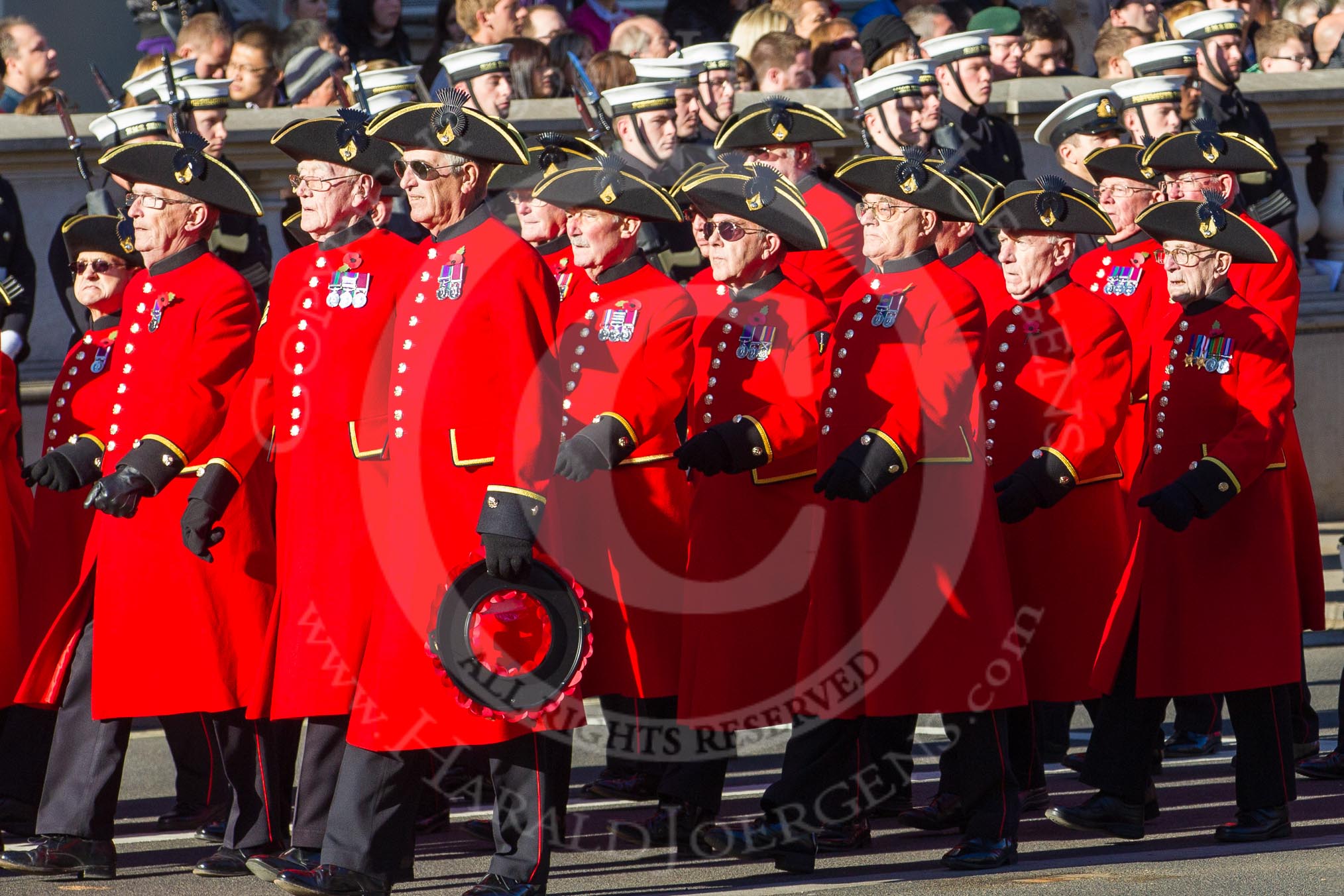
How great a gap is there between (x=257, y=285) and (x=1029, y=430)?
327 cm

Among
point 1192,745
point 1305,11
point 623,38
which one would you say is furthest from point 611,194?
point 1305,11

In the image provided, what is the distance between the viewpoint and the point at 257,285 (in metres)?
9.41

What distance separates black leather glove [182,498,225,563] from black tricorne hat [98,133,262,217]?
935mm

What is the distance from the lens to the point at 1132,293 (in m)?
8.23

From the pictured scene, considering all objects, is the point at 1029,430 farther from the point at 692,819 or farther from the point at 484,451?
the point at 484,451

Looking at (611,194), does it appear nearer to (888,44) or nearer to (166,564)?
(166,564)

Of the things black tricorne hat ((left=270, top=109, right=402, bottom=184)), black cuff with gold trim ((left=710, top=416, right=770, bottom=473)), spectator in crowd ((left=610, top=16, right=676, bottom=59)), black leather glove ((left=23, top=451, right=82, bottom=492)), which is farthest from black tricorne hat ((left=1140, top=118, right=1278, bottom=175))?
black leather glove ((left=23, top=451, right=82, bottom=492))

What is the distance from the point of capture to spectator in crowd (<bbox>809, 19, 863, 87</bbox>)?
449 inches

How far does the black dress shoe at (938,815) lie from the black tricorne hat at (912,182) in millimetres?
1702

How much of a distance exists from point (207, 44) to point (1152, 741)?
557 cm

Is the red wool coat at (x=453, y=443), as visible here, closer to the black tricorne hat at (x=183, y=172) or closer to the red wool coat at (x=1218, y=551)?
the black tricorne hat at (x=183, y=172)

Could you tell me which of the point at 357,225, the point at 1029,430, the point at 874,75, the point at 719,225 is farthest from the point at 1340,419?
the point at 357,225

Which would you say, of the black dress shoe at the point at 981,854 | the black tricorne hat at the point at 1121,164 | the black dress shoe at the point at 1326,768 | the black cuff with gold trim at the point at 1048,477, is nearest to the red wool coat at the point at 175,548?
the black dress shoe at the point at 981,854

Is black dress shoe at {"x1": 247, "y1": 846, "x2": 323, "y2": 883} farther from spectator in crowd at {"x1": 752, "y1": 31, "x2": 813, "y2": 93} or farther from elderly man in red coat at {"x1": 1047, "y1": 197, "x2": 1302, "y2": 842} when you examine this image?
spectator in crowd at {"x1": 752, "y1": 31, "x2": 813, "y2": 93}
